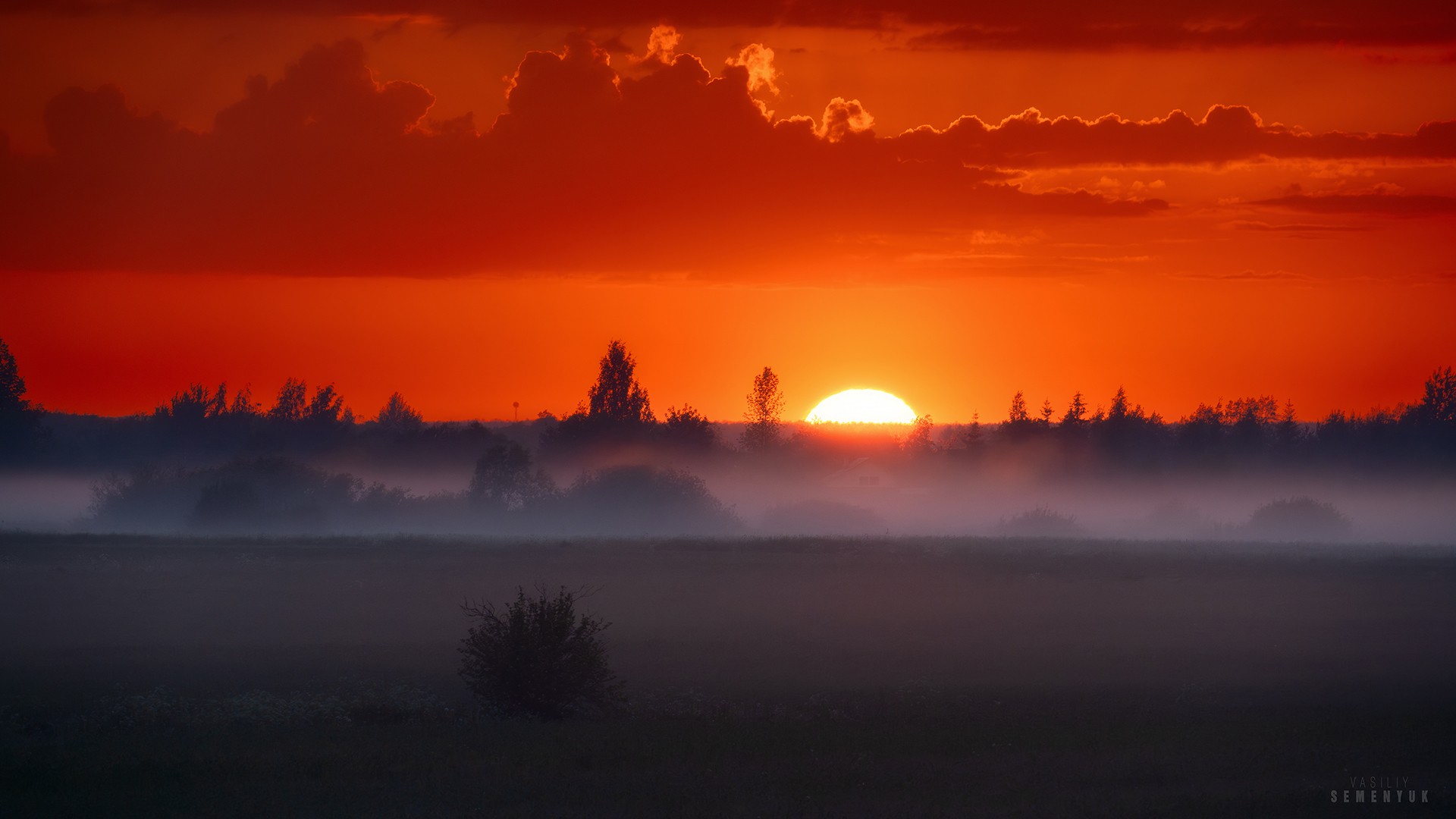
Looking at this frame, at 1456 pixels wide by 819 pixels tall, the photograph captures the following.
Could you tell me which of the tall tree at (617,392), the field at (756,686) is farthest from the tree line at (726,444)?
the field at (756,686)

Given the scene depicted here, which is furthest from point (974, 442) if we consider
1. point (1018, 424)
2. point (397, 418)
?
point (397, 418)

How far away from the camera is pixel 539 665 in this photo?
83.6 feet

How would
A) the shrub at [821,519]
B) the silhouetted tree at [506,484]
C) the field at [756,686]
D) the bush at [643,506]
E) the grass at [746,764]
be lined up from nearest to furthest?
the grass at [746,764]
the field at [756,686]
the bush at [643,506]
the silhouetted tree at [506,484]
the shrub at [821,519]

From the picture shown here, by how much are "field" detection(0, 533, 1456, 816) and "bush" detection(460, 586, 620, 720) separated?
1004 millimetres

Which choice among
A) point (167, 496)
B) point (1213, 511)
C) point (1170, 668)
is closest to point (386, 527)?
point (167, 496)

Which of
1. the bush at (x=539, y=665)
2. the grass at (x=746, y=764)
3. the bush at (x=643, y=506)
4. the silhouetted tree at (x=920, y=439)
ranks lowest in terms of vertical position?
the grass at (x=746, y=764)

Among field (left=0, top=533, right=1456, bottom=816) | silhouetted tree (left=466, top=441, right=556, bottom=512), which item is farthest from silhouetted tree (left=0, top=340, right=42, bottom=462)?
field (left=0, top=533, right=1456, bottom=816)

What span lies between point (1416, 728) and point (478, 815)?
58.5 ft

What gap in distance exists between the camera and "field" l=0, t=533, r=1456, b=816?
18.7 meters

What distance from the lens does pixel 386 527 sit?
99750 millimetres

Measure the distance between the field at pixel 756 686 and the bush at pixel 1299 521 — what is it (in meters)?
33.9

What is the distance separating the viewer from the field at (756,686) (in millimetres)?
18672

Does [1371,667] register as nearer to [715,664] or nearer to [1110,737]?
Answer: [1110,737]

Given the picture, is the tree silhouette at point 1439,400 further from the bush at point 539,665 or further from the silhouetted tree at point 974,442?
the bush at point 539,665
